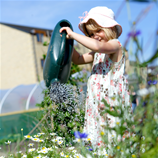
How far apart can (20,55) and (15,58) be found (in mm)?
695

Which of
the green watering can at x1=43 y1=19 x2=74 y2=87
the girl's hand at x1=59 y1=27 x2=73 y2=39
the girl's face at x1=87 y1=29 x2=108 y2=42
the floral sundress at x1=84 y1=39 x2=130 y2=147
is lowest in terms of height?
the floral sundress at x1=84 y1=39 x2=130 y2=147

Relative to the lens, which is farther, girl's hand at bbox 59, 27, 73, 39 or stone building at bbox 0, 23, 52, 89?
stone building at bbox 0, 23, 52, 89

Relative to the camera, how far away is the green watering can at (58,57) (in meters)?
1.84

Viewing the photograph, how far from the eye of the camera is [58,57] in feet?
6.02

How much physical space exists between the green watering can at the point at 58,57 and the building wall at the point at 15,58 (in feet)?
50.1

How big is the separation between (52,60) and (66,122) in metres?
0.94

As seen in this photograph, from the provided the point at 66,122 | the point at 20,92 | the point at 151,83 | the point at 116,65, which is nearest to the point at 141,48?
the point at 151,83

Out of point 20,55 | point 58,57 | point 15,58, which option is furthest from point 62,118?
point 15,58

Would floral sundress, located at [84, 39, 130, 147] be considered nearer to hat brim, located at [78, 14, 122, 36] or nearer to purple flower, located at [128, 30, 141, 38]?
hat brim, located at [78, 14, 122, 36]

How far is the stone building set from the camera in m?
17.0

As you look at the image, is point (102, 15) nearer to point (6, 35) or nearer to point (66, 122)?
point (66, 122)

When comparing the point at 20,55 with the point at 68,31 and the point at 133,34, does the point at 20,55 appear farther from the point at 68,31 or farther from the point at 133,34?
the point at 133,34

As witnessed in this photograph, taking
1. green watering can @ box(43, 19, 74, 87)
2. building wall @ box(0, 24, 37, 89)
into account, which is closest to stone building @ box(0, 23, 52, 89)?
building wall @ box(0, 24, 37, 89)

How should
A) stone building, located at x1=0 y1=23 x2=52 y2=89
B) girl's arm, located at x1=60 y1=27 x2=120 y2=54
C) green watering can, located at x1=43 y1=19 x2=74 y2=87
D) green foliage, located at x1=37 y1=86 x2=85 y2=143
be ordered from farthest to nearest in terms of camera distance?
stone building, located at x1=0 y1=23 x2=52 y2=89 < green foliage, located at x1=37 y1=86 x2=85 y2=143 < green watering can, located at x1=43 y1=19 x2=74 y2=87 < girl's arm, located at x1=60 y1=27 x2=120 y2=54
